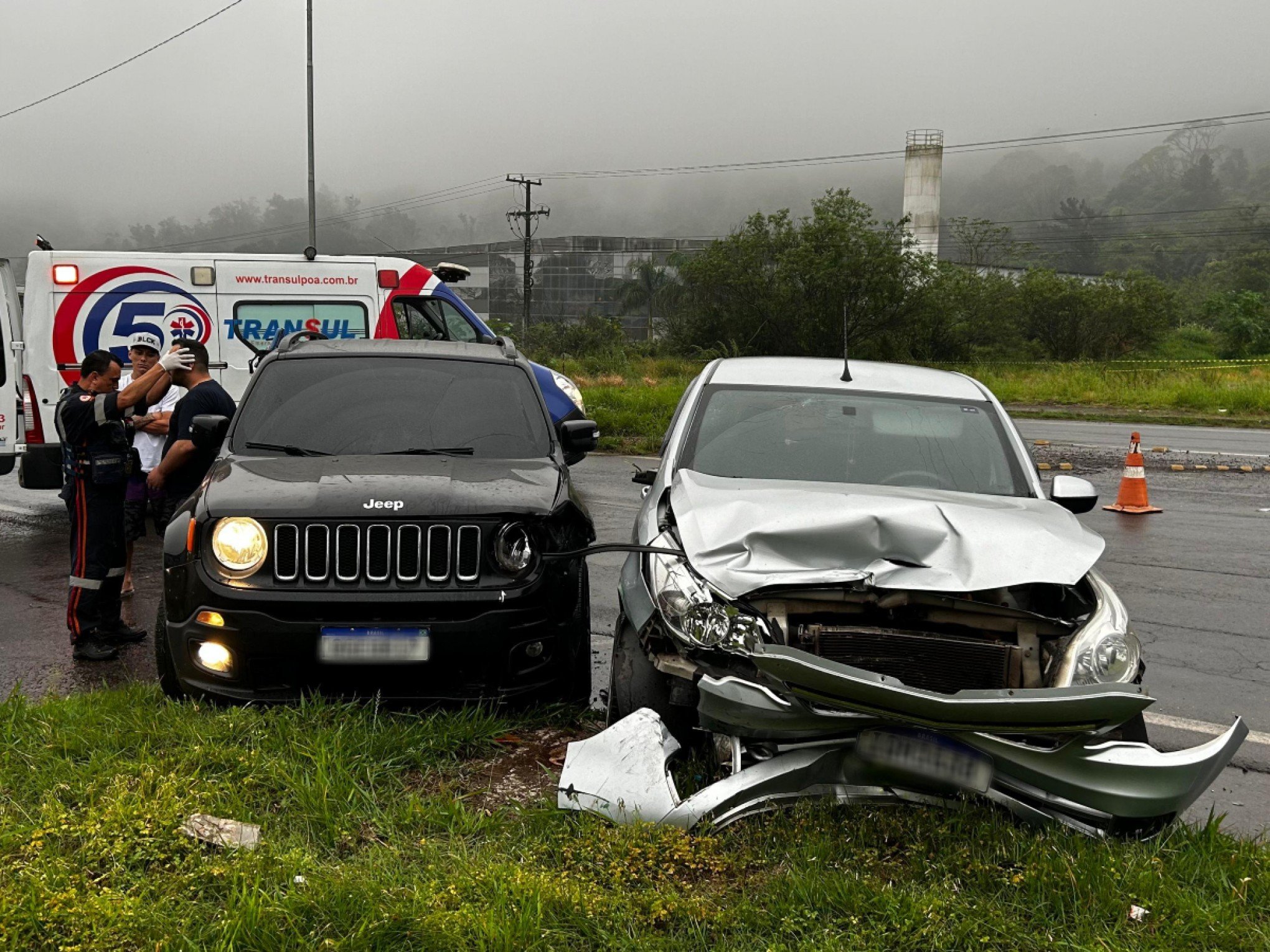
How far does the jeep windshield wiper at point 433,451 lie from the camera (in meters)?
5.78

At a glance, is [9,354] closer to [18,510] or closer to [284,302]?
[18,510]

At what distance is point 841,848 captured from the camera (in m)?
3.66

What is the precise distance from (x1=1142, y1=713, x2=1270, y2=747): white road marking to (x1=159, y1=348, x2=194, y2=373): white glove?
18.1ft

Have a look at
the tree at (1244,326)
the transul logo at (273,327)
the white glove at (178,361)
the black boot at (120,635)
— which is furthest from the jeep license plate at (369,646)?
the tree at (1244,326)

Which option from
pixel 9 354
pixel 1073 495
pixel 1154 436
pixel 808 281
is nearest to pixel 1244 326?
pixel 808 281

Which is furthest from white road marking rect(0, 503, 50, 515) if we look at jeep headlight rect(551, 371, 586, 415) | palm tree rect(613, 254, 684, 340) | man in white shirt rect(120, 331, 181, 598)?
palm tree rect(613, 254, 684, 340)

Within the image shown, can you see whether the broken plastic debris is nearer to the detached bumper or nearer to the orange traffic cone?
the detached bumper

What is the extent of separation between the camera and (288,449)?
5.78 m

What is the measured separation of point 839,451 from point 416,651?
2076 millimetres

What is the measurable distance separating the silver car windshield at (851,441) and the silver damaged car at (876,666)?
0.29m

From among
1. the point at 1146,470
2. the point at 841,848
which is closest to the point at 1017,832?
the point at 841,848

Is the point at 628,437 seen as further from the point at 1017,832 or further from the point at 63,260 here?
the point at 1017,832

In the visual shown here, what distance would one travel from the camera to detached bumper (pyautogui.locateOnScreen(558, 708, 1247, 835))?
139 inches

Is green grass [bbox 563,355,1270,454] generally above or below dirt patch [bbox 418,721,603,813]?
below
